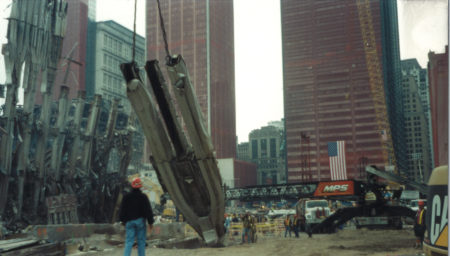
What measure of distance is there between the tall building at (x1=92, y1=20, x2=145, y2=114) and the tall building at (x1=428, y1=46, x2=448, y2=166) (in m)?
8.19

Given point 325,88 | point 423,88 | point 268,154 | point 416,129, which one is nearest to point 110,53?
point 325,88

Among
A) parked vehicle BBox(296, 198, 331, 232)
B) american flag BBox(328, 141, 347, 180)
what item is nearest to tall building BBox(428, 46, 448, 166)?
american flag BBox(328, 141, 347, 180)

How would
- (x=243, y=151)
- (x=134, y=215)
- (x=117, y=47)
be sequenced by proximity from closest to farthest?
(x=134, y=215) → (x=243, y=151) → (x=117, y=47)

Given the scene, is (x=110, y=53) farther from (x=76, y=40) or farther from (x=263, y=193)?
(x=263, y=193)

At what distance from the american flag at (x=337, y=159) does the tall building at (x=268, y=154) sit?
2.83 meters

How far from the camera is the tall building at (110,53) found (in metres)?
14.6

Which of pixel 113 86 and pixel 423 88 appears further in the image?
pixel 113 86

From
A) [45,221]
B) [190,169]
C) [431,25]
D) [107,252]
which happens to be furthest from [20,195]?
[431,25]

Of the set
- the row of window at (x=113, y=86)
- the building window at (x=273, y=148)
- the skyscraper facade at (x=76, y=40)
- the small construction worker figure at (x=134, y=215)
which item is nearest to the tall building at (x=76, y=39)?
the skyscraper facade at (x=76, y=40)

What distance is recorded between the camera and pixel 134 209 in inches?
271

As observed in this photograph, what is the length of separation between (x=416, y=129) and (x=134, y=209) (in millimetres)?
6223

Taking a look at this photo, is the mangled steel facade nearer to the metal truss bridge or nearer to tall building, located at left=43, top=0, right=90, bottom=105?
tall building, located at left=43, top=0, right=90, bottom=105

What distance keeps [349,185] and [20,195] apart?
1605cm

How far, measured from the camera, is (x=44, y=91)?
22.5 m
